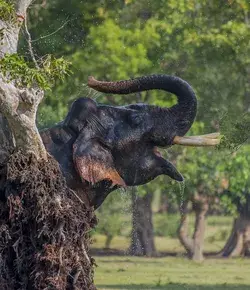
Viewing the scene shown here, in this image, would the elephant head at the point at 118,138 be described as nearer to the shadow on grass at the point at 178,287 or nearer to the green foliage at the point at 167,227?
the shadow on grass at the point at 178,287

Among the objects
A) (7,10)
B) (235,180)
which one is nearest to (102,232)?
(235,180)

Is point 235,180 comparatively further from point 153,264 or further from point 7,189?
point 7,189

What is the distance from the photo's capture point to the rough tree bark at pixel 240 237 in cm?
2795

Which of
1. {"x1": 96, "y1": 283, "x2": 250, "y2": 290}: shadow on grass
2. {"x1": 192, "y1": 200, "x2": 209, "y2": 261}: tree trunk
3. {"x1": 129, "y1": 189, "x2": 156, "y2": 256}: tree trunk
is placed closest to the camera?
{"x1": 96, "y1": 283, "x2": 250, "y2": 290}: shadow on grass

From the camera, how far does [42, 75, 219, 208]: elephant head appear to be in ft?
37.7

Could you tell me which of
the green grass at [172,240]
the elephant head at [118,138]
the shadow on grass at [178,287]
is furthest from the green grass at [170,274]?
the elephant head at [118,138]

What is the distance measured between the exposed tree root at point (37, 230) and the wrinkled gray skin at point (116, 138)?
3.37ft

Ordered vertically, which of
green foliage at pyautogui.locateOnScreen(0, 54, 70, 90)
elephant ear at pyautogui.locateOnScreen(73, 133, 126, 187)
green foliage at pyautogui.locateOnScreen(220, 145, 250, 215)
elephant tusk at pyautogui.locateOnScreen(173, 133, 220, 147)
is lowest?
elephant ear at pyautogui.locateOnScreen(73, 133, 126, 187)

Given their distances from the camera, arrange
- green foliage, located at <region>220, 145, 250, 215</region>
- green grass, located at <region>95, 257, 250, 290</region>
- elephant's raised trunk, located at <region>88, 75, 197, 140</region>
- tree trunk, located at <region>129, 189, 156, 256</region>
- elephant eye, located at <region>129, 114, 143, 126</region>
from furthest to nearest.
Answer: tree trunk, located at <region>129, 189, 156, 256</region> → green foliage, located at <region>220, 145, 250, 215</region> → green grass, located at <region>95, 257, 250, 290</region> → elephant eye, located at <region>129, 114, 143, 126</region> → elephant's raised trunk, located at <region>88, 75, 197, 140</region>

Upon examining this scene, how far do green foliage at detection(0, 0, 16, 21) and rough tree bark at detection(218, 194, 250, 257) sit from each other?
17.8m

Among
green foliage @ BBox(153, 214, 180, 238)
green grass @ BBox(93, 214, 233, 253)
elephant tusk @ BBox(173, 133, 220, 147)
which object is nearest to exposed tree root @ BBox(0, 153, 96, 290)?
elephant tusk @ BBox(173, 133, 220, 147)

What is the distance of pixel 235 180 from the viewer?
26.6 metres

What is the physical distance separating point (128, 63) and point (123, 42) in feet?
1.26

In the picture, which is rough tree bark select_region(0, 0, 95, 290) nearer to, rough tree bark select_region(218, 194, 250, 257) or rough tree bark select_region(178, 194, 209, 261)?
rough tree bark select_region(178, 194, 209, 261)
